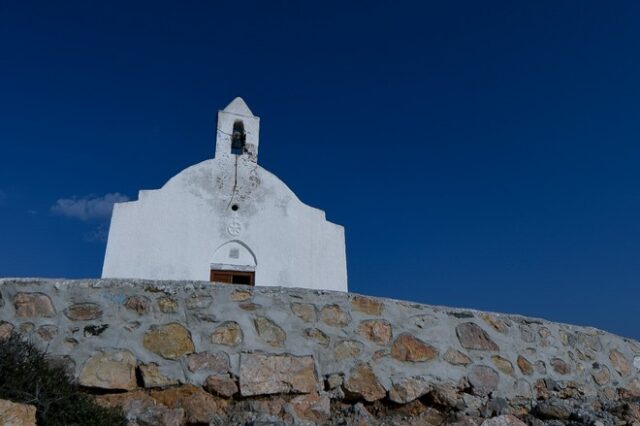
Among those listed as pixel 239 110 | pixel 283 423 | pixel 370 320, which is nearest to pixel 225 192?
pixel 239 110

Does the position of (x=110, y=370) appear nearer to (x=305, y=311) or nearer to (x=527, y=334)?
(x=305, y=311)

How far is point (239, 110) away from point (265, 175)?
1.91 meters

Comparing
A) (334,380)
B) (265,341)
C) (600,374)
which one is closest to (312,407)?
(334,380)

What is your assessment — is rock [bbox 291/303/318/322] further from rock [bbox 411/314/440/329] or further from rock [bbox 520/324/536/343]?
rock [bbox 520/324/536/343]

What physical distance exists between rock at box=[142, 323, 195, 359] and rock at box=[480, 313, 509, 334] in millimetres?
2553

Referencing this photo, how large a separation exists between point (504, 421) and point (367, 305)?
1318mm

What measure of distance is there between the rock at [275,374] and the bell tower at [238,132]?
832 cm

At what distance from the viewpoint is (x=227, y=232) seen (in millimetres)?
10516

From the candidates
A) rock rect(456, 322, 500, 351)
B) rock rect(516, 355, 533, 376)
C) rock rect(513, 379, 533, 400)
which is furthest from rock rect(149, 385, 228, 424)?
rock rect(516, 355, 533, 376)

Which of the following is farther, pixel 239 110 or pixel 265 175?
pixel 239 110

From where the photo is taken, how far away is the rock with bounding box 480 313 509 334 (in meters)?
4.46

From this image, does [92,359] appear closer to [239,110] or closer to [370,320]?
[370,320]

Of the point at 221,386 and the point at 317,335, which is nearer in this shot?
the point at 221,386

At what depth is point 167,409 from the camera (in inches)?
125
